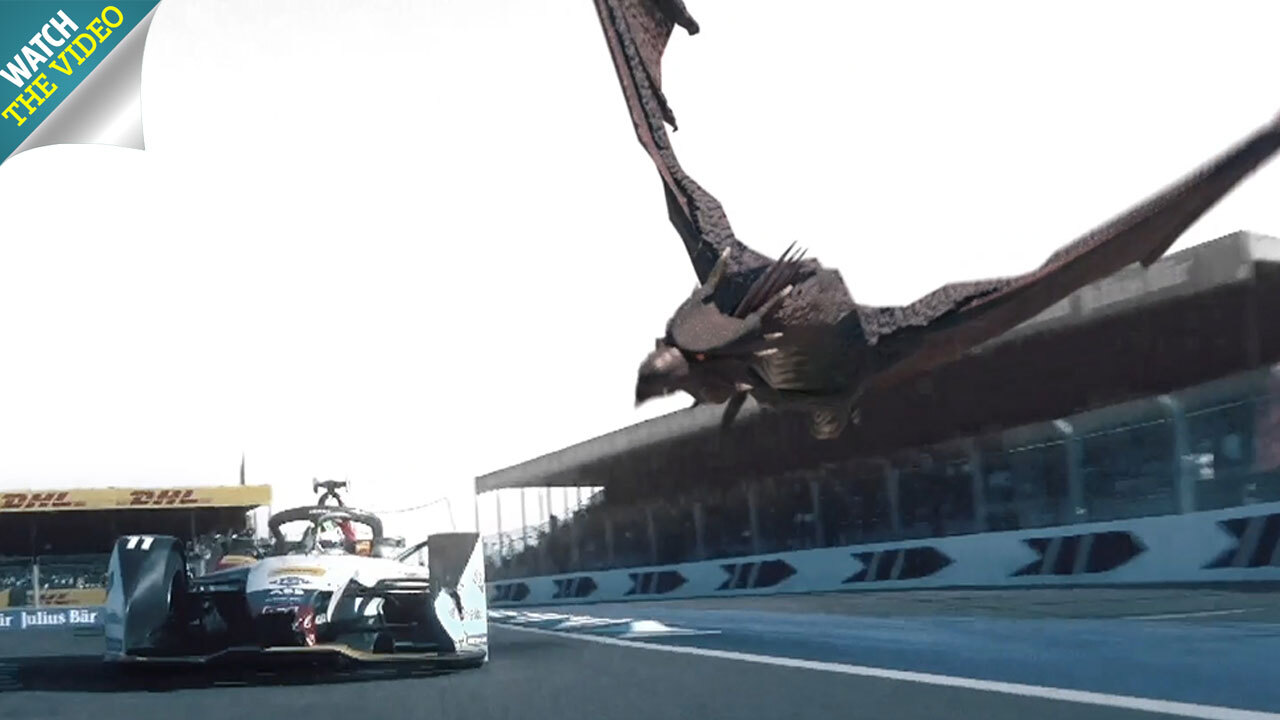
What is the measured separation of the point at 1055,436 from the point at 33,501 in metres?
39.7

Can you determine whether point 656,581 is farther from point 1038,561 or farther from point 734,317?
point 734,317

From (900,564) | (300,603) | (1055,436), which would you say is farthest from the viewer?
(1055,436)

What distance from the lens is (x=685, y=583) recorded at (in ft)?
98.3

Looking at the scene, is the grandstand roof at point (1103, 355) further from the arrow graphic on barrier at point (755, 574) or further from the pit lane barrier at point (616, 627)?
the arrow graphic on barrier at point (755, 574)

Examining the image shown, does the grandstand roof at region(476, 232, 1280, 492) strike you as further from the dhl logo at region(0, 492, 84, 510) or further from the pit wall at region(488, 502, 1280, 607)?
the dhl logo at region(0, 492, 84, 510)

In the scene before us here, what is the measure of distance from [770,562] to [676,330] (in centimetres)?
2252

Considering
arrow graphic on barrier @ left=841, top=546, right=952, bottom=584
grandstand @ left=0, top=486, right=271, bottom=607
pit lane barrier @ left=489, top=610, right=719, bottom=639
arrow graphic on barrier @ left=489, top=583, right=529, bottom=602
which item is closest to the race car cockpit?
pit lane barrier @ left=489, top=610, right=719, bottom=639

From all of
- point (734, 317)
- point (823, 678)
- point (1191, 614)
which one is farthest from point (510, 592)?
point (734, 317)

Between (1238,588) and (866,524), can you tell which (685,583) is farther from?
(1238,588)

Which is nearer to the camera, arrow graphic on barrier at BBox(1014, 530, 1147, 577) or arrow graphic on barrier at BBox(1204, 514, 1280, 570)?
arrow graphic on barrier at BBox(1204, 514, 1280, 570)

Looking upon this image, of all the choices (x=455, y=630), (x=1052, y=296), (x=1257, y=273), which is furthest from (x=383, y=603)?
(x=1257, y=273)

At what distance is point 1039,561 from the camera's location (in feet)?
57.7

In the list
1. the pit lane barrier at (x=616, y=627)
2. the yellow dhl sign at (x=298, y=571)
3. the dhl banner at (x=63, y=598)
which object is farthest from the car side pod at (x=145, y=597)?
the dhl banner at (x=63, y=598)

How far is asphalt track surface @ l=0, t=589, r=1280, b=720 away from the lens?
261 inches
